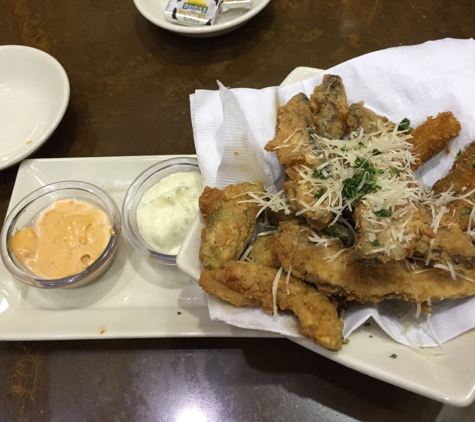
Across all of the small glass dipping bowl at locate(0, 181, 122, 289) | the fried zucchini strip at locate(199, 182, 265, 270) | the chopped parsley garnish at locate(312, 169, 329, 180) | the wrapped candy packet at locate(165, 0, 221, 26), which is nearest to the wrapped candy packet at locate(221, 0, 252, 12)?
the wrapped candy packet at locate(165, 0, 221, 26)

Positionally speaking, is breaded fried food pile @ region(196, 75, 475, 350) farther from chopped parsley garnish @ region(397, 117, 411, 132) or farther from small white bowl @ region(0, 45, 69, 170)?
small white bowl @ region(0, 45, 69, 170)

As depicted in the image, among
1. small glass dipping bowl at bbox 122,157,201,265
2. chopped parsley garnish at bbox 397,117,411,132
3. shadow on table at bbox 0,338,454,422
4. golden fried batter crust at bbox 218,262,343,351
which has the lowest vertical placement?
shadow on table at bbox 0,338,454,422

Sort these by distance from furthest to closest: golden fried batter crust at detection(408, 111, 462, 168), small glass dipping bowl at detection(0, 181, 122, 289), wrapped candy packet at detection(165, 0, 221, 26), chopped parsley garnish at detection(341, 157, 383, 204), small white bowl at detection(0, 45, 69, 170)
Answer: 1. wrapped candy packet at detection(165, 0, 221, 26)
2. small white bowl at detection(0, 45, 69, 170)
3. small glass dipping bowl at detection(0, 181, 122, 289)
4. golden fried batter crust at detection(408, 111, 462, 168)
5. chopped parsley garnish at detection(341, 157, 383, 204)

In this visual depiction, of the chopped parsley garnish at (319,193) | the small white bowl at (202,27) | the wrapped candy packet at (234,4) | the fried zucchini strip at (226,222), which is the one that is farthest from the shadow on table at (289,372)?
the wrapped candy packet at (234,4)

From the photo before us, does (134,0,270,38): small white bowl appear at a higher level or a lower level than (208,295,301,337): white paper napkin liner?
higher

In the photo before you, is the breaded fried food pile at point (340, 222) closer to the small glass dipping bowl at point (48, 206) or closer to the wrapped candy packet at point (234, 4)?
the small glass dipping bowl at point (48, 206)
